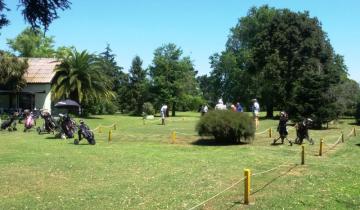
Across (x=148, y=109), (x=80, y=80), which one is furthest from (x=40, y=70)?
(x=148, y=109)

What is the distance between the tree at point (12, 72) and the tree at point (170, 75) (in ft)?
80.4

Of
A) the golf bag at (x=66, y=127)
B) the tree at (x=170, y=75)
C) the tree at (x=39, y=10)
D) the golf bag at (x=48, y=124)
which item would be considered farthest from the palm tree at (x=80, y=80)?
the tree at (x=39, y=10)

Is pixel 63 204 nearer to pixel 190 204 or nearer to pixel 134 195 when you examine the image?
pixel 134 195

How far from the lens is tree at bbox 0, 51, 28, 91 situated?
2014 inches

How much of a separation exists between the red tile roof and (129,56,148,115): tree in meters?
19.7

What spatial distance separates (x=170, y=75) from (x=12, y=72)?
91.5 ft

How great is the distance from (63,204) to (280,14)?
158 ft

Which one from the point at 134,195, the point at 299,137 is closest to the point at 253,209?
the point at 134,195

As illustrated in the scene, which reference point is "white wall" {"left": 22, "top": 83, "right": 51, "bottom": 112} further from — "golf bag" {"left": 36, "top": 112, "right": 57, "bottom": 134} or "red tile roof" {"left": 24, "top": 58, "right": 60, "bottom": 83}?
"golf bag" {"left": 36, "top": 112, "right": 57, "bottom": 134}

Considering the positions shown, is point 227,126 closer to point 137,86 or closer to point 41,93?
point 41,93

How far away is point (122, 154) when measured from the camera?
2156cm

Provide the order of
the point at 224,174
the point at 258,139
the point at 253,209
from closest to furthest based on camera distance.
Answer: the point at 253,209, the point at 224,174, the point at 258,139

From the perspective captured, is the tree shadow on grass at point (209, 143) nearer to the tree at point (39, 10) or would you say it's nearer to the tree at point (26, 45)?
the tree at point (39, 10)

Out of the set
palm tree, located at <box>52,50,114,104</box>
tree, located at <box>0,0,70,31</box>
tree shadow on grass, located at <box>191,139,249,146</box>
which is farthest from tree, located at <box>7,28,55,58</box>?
tree, located at <box>0,0,70,31</box>
